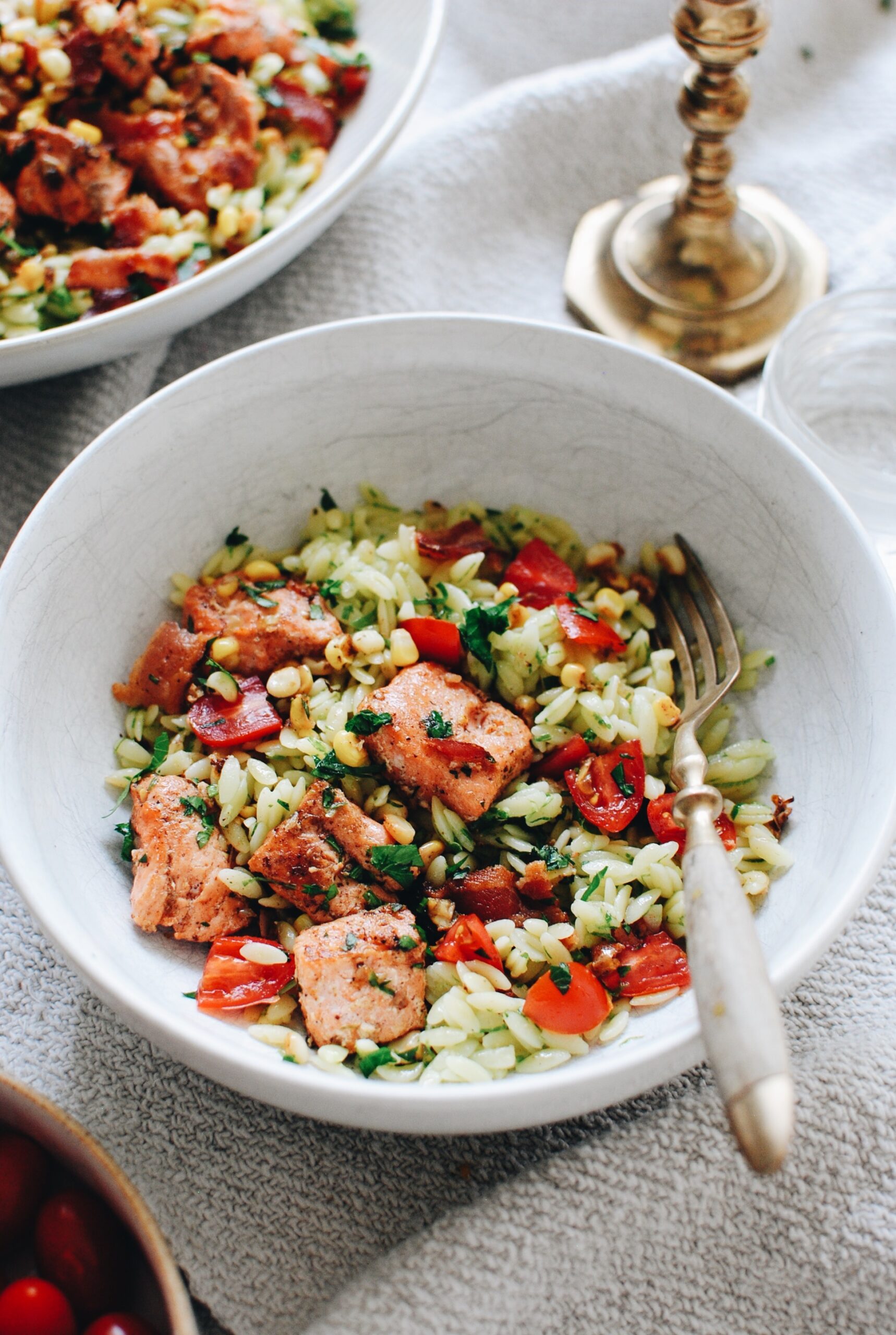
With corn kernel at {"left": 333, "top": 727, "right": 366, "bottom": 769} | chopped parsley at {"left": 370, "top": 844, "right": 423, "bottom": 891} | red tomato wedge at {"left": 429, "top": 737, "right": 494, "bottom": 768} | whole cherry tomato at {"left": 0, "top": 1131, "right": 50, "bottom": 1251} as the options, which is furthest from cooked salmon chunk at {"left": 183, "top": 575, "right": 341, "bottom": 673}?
whole cherry tomato at {"left": 0, "top": 1131, "right": 50, "bottom": 1251}

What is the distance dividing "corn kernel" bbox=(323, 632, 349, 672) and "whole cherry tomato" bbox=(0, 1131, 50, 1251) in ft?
3.28

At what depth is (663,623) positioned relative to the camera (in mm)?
2361

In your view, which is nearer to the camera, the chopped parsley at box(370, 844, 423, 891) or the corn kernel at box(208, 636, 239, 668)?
the chopped parsley at box(370, 844, 423, 891)

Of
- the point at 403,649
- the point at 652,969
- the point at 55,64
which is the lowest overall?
the point at 652,969

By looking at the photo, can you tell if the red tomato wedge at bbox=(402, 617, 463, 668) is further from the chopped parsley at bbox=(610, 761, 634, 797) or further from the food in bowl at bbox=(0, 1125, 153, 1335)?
the food in bowl at bbox=(0, 1125, 153, 1335)

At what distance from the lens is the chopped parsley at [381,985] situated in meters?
1.81

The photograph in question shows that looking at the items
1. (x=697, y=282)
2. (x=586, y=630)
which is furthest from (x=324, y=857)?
(x=697, y=282)

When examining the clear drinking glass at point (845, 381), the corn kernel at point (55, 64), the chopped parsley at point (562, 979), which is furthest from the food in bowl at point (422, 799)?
the corn kernel at point (55, 64)

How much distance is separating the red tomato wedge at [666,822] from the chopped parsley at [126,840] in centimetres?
96

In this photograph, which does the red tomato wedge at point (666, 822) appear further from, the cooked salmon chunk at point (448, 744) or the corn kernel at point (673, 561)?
the corn kernel at point (673, 561)

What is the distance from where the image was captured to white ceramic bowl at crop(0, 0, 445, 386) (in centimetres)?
243

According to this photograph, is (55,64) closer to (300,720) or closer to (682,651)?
(300,720)

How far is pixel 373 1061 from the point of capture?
69.0 inches

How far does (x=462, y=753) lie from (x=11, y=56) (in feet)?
7.26
